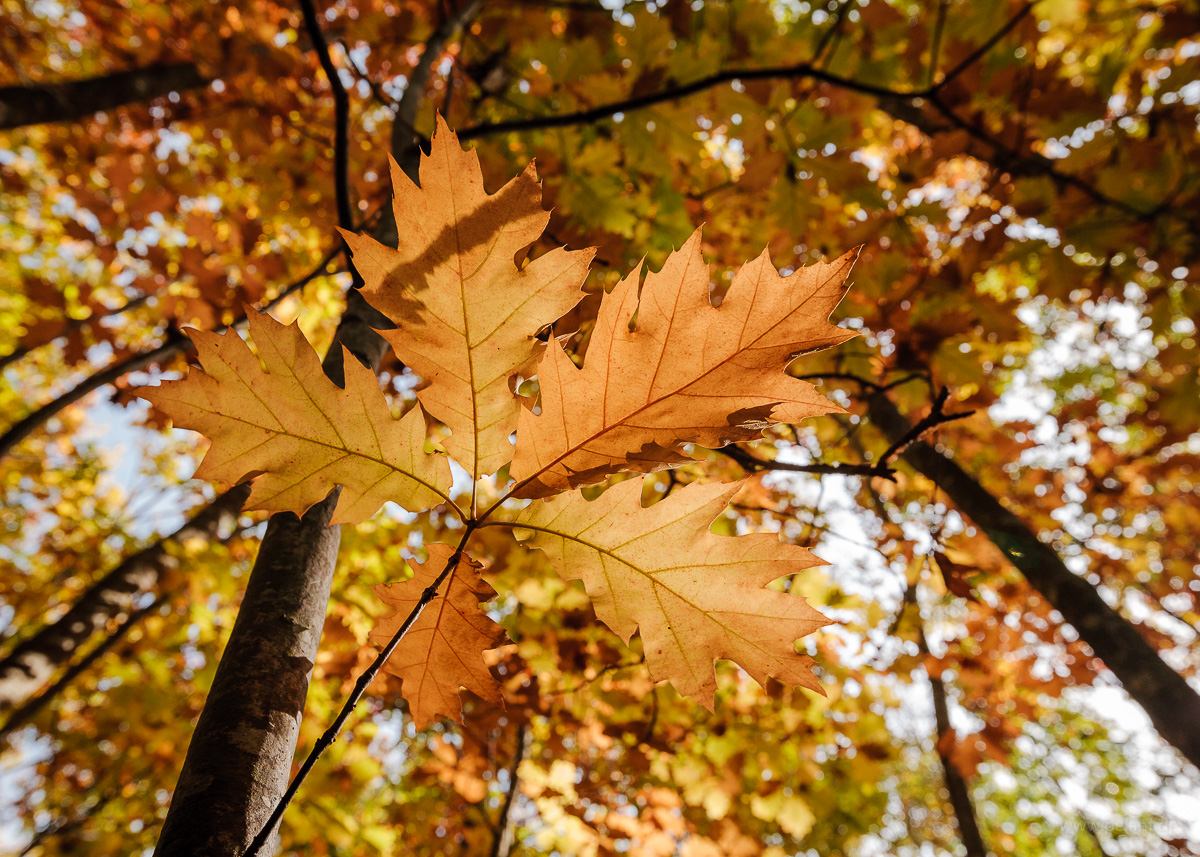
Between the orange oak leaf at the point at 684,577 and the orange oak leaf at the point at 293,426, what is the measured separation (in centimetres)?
19

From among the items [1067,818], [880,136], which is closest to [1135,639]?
[880,136]

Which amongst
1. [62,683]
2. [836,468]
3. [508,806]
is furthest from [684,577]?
[62,683]

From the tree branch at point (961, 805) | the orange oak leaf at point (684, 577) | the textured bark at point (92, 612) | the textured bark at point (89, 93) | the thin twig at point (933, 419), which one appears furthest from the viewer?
the textured bark at point (89, 93)

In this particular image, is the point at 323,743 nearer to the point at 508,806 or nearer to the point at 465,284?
the point at 465,284

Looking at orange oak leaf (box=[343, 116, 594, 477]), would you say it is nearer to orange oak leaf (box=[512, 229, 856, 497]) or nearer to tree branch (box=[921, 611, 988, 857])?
orange oak leaf (box=[512, 229, 856, 497])

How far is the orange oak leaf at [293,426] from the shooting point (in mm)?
704

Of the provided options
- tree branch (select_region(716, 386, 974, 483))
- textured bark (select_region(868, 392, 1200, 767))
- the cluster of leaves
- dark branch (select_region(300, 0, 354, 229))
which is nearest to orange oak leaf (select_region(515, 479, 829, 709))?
the cluster of leaves

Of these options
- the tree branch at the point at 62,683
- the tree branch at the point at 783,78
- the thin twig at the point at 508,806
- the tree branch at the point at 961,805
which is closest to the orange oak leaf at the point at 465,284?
the tree branch at the point at 783,78

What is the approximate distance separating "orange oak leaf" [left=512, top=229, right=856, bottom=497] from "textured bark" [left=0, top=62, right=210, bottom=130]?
5.60m

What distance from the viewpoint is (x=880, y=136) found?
5562 mm

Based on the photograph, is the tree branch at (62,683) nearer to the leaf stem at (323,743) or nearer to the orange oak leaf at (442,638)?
the orange oak leaf at (442,638)

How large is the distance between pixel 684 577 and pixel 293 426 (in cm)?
56

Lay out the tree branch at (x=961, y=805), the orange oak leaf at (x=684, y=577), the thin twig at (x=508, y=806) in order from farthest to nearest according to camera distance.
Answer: the tree branch at (x=961, y=805), the thin twig at (x=508, y=806), the orange oak leaf at (x=684, y=577)

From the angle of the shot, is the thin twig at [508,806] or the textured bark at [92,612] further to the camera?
the textured bark at [92,612]
